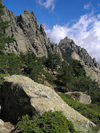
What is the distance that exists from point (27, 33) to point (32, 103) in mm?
86628

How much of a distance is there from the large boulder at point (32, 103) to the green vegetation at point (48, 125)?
541 mm

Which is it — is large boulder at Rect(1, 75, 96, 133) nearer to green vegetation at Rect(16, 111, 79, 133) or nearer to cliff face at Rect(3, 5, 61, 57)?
green vegetation at Rect(16, 111, 79, 133)

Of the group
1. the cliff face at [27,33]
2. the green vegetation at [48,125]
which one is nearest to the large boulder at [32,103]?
the green vegetation at [48,125]

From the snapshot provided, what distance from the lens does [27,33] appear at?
85.7 meters

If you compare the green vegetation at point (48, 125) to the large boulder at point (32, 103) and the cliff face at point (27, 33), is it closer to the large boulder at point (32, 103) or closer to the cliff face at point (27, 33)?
the large boulder at point (32, 103)

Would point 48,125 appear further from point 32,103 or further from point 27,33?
point 27,33

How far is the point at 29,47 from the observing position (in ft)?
254

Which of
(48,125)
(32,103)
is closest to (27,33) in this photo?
(32,103)

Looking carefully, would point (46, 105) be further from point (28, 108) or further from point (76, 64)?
point (76, 64)

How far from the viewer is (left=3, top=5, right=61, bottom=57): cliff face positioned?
7288cm

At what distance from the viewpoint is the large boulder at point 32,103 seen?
5453 millimetres

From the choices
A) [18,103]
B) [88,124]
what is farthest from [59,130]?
[18,103]

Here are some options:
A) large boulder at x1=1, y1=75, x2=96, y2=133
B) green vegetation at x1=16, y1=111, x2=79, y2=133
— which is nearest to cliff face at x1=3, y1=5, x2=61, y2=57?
large boulder at x1=1, y1=75, x2=96, y2=133

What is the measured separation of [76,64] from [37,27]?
58683 millimetres
